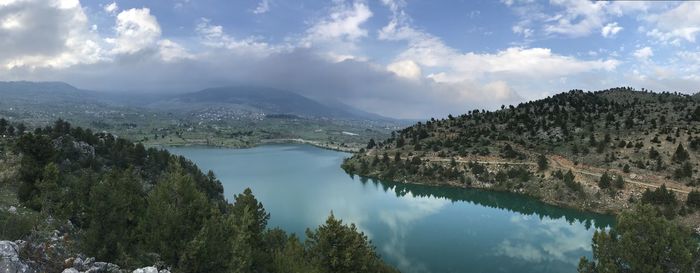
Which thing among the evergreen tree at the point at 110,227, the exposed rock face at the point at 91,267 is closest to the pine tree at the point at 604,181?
the evergreen tree at the point at 110,227

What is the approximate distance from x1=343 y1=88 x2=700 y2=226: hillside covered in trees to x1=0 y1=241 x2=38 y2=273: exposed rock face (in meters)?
83.7

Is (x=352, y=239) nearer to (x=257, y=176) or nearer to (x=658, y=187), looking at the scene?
(x=658, y=187)

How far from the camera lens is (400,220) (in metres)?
74.2

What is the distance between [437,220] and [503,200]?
26636 mm

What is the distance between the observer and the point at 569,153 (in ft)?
338

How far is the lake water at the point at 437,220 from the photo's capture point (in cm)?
5297

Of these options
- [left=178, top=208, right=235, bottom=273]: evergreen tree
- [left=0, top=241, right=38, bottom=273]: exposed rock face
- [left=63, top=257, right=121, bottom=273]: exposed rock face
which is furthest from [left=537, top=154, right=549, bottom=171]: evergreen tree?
[left=0, top=241, right=38, bottom=273]: exposed rock face

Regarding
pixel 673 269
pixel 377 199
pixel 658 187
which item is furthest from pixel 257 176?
pixel 673 269

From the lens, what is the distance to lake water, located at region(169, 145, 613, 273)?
53.0 m

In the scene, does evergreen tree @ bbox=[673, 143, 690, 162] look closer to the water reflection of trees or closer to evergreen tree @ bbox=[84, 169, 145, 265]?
the water reflection of trees

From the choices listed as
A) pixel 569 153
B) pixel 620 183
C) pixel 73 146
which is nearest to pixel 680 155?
pixel 620 183

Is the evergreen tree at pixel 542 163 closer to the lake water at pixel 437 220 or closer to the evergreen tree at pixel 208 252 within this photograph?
the lake water at pixel 437 220

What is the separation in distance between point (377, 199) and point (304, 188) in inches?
889

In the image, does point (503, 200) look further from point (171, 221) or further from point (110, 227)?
point (110, 227)
